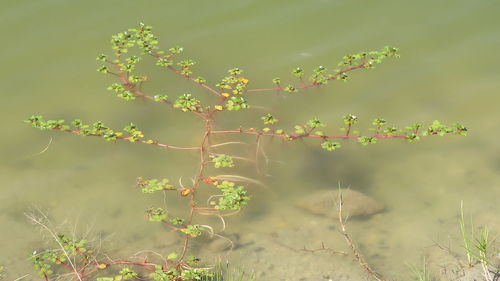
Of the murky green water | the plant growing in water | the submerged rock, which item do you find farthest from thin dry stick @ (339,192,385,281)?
the plant growing in water

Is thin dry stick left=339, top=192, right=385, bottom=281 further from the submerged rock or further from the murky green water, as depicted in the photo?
the submerged rock

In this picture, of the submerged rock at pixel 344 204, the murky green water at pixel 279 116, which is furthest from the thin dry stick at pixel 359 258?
the submerged rock at pixel 344 204

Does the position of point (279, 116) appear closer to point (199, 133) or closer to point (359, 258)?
point (199, 133)

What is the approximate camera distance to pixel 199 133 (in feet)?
15.7

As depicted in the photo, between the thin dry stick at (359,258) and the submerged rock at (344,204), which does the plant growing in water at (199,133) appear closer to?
the submerged rock at (344,204)

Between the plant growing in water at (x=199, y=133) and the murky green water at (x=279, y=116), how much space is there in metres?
0.11

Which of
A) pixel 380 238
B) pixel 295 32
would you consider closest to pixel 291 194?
Answer: pixel 380 238

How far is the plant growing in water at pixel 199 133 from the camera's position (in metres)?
3.79

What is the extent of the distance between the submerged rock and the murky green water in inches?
2.8

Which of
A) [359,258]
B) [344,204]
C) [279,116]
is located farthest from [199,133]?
[359,258]

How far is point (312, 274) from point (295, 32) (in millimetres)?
2885

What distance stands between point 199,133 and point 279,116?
2.33 feet

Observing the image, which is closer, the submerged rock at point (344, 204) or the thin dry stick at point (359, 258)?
the thin dry stick at point (359, 258)

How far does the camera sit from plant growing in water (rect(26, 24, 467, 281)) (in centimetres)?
379
